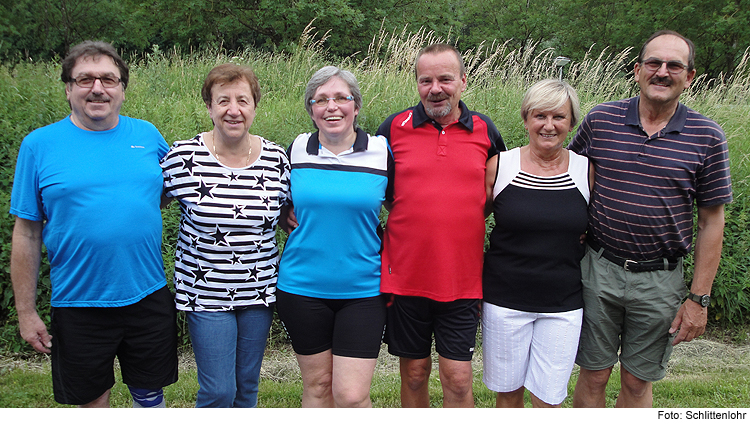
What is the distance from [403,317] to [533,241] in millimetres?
814

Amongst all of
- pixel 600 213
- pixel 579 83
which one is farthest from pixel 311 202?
pixel 579 83

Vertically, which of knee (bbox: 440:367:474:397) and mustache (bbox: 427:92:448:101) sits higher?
mustache (bbox: 427:92:448:101)

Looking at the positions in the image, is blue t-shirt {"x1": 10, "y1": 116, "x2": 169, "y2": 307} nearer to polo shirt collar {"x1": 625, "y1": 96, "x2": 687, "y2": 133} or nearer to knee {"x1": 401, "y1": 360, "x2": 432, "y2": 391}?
knee {"x1": 401, "y1": 360, "x2": 432, "y2": 391}

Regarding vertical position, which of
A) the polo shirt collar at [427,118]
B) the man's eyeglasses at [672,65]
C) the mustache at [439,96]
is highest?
the man's eyeglasses at [672,65]

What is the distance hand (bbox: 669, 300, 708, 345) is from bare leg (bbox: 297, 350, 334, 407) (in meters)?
1.90

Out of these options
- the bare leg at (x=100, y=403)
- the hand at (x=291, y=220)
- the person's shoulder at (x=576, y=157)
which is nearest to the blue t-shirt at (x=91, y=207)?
the bare leg at (x=100, y=403)

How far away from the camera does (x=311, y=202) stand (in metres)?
2.79

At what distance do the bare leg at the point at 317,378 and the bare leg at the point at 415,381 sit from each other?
48 centimetres

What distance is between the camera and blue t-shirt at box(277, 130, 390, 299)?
2797 millimetres

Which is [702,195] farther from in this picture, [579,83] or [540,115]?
[579,83]

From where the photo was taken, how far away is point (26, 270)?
272cm

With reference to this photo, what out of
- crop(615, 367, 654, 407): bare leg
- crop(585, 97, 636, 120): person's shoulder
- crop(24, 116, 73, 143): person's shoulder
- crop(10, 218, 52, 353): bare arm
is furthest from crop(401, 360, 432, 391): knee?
crop(24, 116, 73, 143): person's shoulder

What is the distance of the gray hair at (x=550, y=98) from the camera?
2.88 metres

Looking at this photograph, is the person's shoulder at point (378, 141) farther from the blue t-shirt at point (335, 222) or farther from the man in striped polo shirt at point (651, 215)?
the man in striped polo shirt at point (651, 215)
